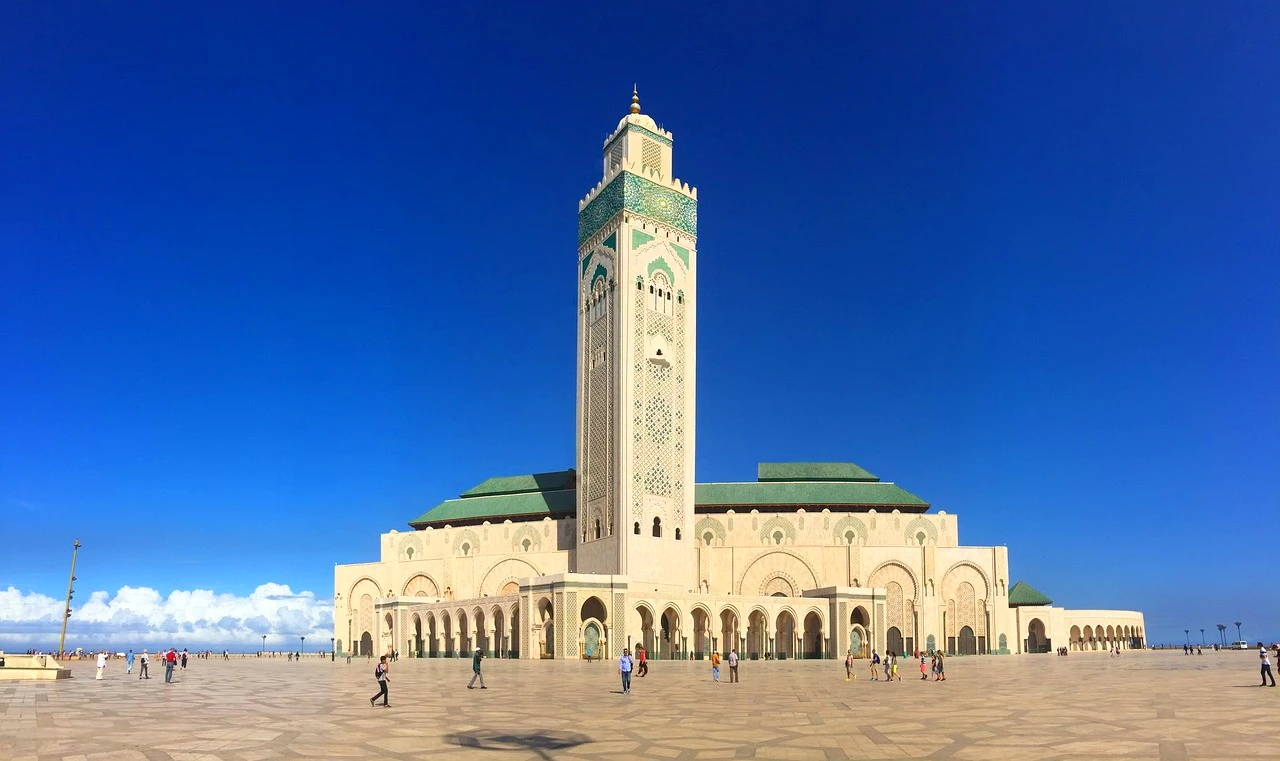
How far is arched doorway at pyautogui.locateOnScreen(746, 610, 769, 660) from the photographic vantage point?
60750 mm

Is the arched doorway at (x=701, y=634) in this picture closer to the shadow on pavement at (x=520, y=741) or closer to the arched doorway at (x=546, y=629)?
the arched doorway at (x=546, y=629)

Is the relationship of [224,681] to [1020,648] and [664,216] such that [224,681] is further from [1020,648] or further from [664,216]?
[1020,648]

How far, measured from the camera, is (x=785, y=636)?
62.3 metres

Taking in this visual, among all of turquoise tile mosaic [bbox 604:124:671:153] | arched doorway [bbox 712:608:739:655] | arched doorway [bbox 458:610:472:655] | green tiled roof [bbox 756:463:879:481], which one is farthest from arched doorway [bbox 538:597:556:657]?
turquoise tile mosaic [bbox 604:124:671:153]

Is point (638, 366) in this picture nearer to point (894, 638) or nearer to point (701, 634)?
point (701, 634)

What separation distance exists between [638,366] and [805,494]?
640 inches

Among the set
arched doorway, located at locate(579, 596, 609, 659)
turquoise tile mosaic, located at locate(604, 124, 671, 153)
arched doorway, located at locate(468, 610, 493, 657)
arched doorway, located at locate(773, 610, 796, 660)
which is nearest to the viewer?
arched doorway, located at locate(579, 596, 609, 659)

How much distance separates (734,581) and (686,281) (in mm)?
19338

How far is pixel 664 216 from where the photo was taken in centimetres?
6475

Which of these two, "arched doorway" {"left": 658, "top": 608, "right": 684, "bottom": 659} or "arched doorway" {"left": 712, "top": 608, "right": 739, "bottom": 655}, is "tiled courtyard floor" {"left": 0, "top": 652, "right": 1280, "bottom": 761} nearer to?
"arched doorway" {"left": 658, "top": 608, "right": 684, "bottom": 659}

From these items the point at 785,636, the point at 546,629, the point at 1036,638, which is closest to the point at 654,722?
the point at 546,629

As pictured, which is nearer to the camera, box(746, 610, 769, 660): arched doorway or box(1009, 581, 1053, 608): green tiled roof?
box(746, 610, 769, 660): arched doorway

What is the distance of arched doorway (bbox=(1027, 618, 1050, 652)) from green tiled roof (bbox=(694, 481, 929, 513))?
1228 cm

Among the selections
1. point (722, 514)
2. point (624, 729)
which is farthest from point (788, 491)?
point (624, 729)
